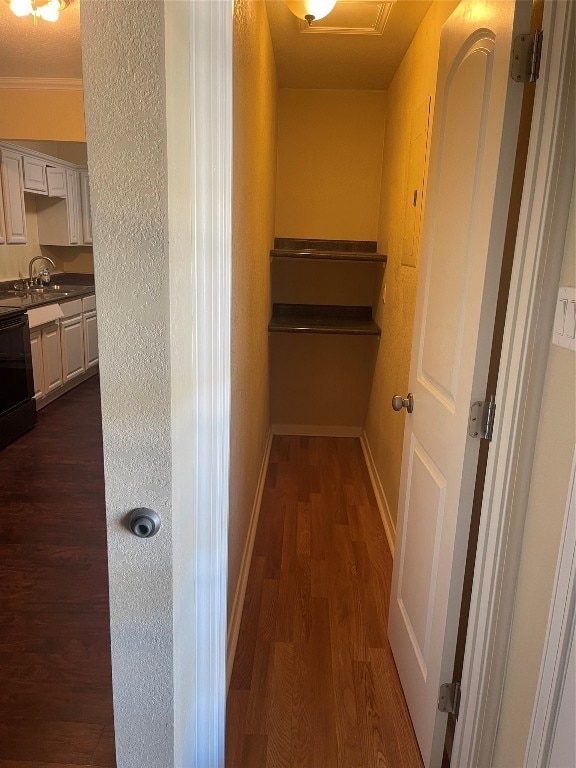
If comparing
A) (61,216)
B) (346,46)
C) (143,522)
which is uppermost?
(346,46)

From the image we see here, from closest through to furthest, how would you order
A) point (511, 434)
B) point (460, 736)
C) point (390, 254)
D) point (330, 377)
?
point (511, 434), point (460, 736), point (390, 254), point (330, 377)

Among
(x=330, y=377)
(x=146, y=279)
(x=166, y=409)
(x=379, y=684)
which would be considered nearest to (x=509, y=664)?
(x=379, y=684)

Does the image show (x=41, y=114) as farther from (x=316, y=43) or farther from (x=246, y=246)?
(x=246, y=246)

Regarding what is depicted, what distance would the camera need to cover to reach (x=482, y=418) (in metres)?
1.19

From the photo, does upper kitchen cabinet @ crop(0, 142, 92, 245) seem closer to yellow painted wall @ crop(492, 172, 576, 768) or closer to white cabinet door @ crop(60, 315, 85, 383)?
white cabinet door @ crop(60, 315, 85, 383)

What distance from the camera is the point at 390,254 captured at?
312 centimetres

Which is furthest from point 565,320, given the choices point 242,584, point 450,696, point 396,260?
point 396,260

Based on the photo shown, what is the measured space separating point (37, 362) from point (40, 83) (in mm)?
2500

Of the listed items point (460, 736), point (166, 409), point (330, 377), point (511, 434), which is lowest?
point (460, 736)

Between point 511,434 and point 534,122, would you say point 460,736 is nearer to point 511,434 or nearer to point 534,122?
point 511,434

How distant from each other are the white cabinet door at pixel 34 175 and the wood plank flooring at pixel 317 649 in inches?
152

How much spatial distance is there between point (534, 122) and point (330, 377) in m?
3.00

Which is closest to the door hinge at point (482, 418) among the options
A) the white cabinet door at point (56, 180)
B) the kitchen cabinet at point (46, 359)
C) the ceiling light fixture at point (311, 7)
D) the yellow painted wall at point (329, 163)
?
the ceiling light fixture at point (311, 7)

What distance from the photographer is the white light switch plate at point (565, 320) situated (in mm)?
914
